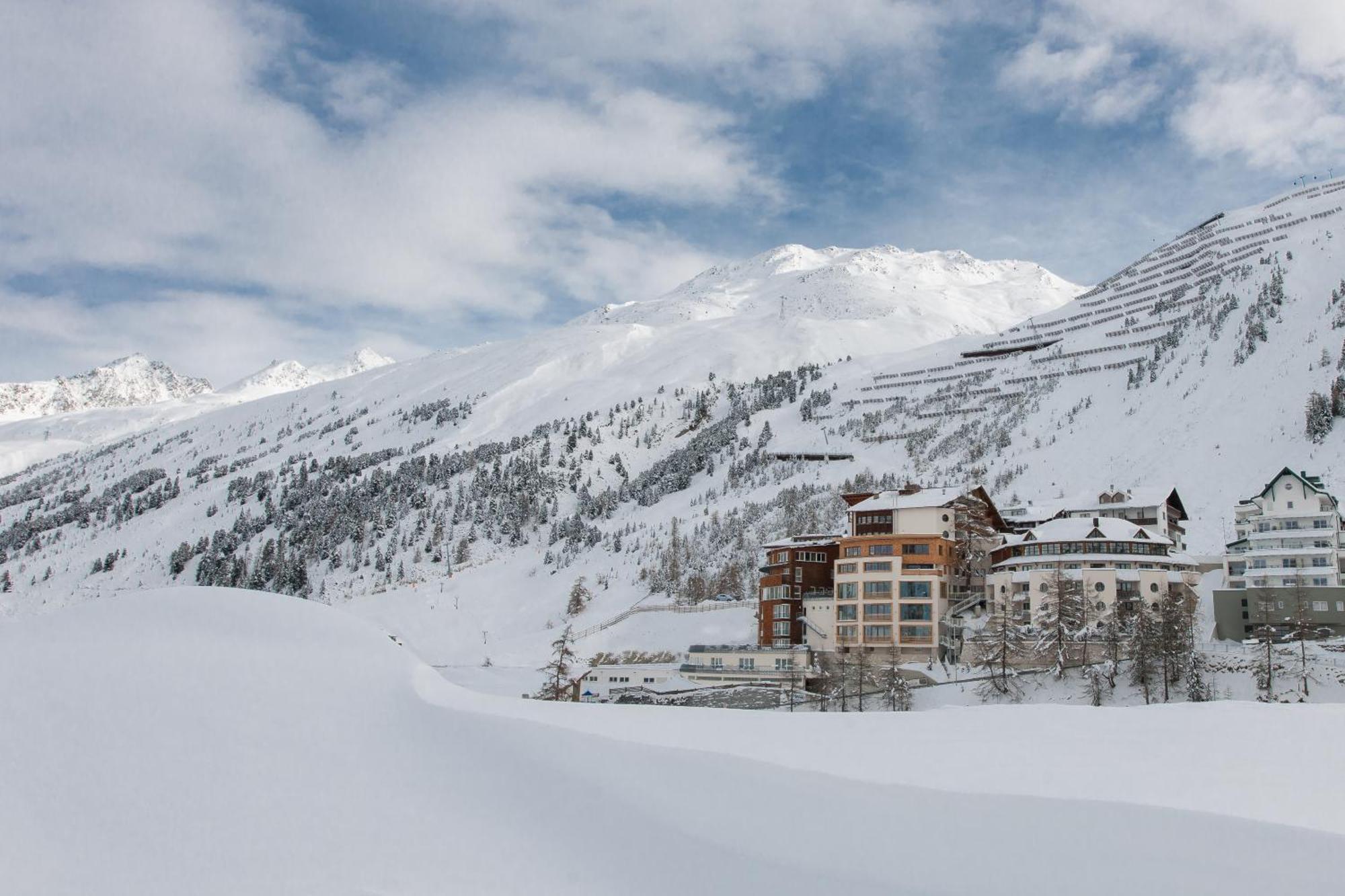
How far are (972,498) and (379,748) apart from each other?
167 ft

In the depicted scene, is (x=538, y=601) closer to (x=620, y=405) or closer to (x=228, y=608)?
(x=228, y=608)

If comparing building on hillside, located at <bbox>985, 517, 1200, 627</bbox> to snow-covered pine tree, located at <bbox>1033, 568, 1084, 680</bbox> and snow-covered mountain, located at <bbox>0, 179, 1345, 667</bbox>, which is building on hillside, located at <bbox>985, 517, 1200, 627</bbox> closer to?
snow-covered pine tree, located at <bbox>1033, 568, 1084, 680</bbox>

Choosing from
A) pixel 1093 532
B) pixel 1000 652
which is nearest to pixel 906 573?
pixel 1000 652

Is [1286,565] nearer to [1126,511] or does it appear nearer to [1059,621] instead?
[1126,511]

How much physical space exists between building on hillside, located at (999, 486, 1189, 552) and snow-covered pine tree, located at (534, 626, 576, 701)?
3083 cm

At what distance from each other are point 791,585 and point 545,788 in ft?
162

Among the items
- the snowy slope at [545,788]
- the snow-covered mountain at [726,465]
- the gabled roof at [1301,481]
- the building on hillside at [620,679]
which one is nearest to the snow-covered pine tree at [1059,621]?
the gabled roof at [1301,481]

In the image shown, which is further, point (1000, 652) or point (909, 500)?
point (909, 500)

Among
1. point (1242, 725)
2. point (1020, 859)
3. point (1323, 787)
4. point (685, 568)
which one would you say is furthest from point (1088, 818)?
point (685, 568)

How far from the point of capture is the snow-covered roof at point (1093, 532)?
4947 centimetres

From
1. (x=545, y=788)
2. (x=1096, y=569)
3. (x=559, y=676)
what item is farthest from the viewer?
(x=1096, y=569)

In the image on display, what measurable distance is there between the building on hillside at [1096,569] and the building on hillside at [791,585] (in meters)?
11.4

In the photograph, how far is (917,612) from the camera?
51688 millimetres

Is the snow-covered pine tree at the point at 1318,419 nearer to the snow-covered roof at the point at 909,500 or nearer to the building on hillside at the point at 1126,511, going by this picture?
the building on hillside at the point at 1126,511
